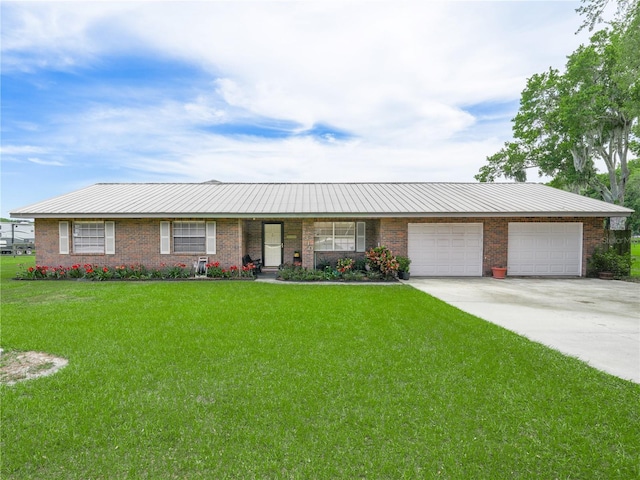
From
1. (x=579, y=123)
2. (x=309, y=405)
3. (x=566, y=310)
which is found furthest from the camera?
(x=579, y=123)

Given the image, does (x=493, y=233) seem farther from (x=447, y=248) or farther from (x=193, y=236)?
(x=193, y=236)

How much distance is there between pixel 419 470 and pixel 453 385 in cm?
155

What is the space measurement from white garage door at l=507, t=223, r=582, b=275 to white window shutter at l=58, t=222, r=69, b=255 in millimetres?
17984

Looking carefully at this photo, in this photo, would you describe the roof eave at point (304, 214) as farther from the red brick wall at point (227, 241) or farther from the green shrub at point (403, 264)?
the green shrub at point (403, 264)

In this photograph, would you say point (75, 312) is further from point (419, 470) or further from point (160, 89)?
point (160, 89)

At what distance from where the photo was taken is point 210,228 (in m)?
13.3

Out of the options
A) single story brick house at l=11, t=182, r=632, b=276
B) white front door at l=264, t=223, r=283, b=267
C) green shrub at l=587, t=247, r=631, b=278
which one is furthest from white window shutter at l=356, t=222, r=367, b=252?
green shrub at l=587, t=247, r=631, b=278

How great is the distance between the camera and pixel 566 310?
760cm

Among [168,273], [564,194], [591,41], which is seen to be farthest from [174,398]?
[591,41]

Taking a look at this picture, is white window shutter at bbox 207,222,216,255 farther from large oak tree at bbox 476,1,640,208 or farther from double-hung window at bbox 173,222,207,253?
large oak tree at bbox 476,1,640,208

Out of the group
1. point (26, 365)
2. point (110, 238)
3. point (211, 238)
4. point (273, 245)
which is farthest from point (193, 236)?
point (26, 365)

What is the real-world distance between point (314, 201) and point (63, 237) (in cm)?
1025

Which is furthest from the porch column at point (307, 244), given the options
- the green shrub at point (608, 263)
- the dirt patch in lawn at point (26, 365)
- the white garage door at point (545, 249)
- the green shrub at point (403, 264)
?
the green shrub at point (608, 263)

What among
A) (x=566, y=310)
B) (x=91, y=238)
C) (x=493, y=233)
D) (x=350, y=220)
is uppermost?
(x=350, y=220)
